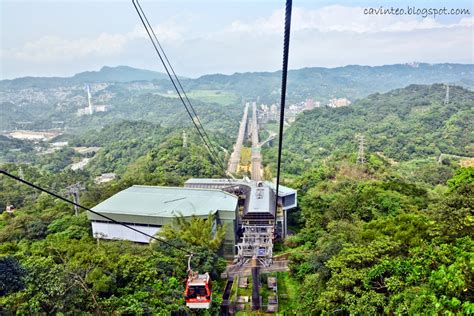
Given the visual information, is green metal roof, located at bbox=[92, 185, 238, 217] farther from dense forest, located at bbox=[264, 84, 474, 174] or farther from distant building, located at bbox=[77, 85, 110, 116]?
distant building, located at bbox=[77, 85, 110, 116]

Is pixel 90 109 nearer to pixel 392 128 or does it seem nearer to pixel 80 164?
pixel 80 164

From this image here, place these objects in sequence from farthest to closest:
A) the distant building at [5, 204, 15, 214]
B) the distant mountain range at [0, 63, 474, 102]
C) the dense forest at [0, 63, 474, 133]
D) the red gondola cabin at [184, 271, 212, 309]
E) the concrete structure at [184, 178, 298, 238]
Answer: the distant mountain range at [0, 63, 474, 102] → the dense forest at [0, 63, 474, 133] → the distant building at [5, 204, 15, 214] → the concrete structure at [184, 178, 298, 238] → the red gondola cabin at [184, 271, 212, 309]

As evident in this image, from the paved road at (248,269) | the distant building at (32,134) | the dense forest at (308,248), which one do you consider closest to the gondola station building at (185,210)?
the dense forest at (308,248)

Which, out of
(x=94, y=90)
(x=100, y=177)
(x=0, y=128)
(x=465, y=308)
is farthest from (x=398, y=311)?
(x=94, y=90)

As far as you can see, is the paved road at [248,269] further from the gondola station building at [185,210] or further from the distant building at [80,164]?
the distant building at [80,164]

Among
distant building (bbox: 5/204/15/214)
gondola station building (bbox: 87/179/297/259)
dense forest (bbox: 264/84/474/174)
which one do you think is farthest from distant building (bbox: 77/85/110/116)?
gondola station building (bbox: 87/179/297/259)

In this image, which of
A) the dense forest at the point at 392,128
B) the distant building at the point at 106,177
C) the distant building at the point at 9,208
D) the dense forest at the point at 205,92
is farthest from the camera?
the dense forest at the point at 205,92
